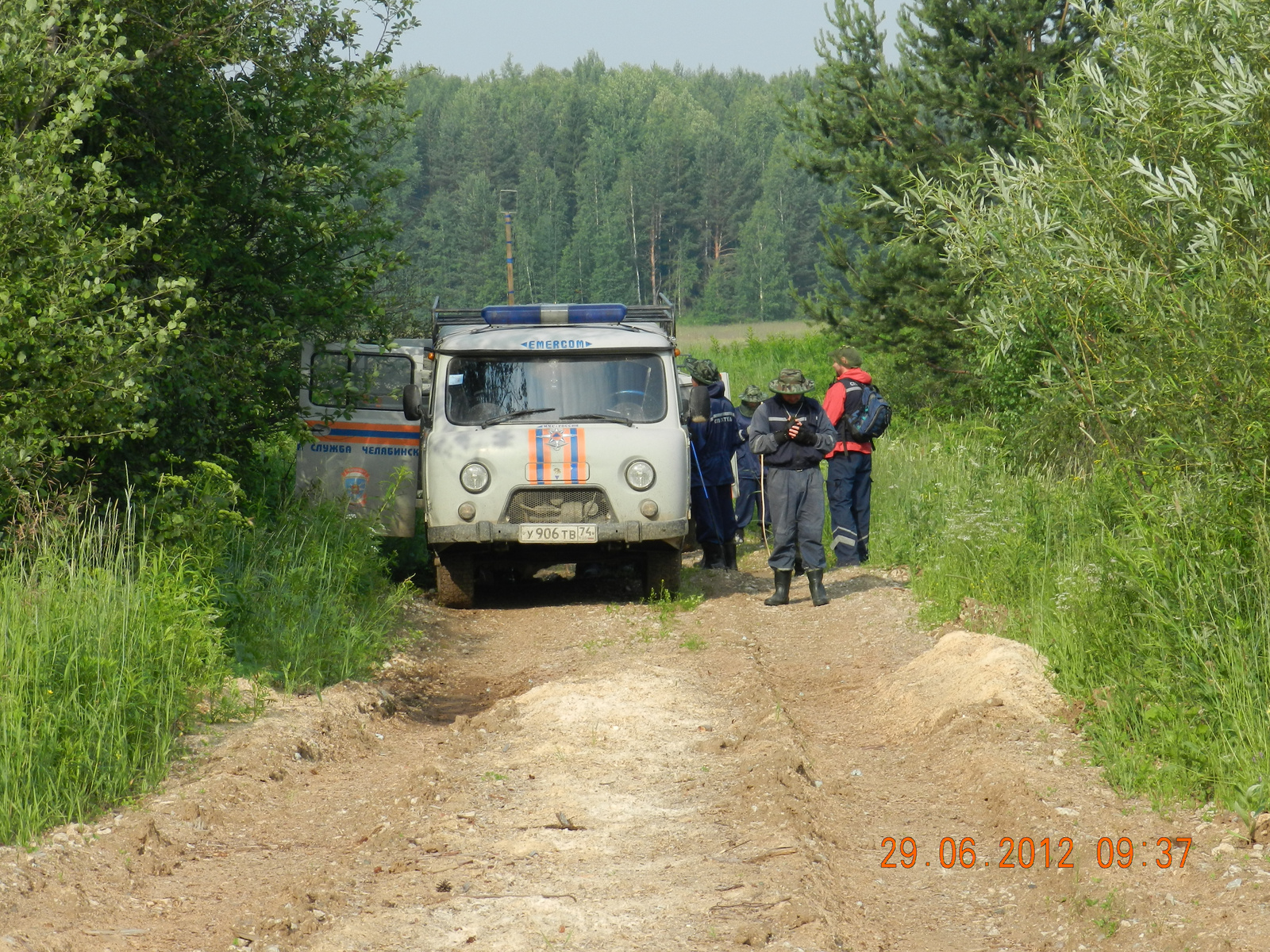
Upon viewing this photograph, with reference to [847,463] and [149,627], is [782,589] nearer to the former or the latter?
[847,463]

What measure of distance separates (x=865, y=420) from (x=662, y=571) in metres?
2.32

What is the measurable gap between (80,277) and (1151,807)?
5.77 meters

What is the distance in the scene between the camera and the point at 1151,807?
5.15m

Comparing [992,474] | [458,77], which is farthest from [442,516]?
[458,77]

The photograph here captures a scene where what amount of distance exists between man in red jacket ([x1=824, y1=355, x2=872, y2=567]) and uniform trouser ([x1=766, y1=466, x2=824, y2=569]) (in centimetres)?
110

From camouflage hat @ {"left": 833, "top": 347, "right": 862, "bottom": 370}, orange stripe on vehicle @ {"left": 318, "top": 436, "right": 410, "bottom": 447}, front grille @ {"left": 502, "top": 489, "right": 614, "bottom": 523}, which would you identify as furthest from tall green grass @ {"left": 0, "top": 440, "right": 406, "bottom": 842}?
camouflage hat @ {"left": 833, "top": 347, "right": 862, "bottom": 370}

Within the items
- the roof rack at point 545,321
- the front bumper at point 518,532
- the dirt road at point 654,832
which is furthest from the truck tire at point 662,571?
the dirt road at point 654,832

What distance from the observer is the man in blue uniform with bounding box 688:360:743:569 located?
40.4ft

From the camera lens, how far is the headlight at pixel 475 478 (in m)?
10.3

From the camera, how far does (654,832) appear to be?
17.0ft

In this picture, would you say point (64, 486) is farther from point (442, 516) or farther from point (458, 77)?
point (458, 77)
